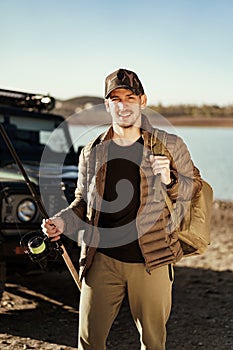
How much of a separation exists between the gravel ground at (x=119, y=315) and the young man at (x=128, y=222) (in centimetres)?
153

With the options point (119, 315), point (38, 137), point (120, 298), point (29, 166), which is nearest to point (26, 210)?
point (29, 166)

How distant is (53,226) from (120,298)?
21.3 inches

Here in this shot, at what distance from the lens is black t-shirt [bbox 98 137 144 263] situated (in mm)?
3016

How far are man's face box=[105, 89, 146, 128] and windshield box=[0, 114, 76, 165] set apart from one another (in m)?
3.21

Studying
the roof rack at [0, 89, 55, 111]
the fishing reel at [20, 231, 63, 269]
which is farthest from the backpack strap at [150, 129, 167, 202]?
the roof rack at [0, 89, 55, 111]

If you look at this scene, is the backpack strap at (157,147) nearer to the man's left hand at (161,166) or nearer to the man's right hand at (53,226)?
the man's left hand at (161,166)

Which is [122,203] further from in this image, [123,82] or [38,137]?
[38,137]

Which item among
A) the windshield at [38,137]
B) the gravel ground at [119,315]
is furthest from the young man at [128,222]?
the windshield at [38,137]

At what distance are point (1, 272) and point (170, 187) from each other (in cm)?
232

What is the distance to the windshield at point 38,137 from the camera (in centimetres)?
632

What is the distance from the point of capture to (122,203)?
3.04 meters

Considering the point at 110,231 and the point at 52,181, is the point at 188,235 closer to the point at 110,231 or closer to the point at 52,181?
the point at 110,231

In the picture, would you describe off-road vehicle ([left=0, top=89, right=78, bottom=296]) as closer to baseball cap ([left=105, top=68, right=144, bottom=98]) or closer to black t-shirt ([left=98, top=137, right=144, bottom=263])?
black t-shirt ([left=98, top=137, right=144, bottom=263])

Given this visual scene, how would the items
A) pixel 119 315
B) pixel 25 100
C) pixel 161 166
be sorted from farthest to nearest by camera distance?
pixel 25 100, pixel 119 315, pixel 161 166
